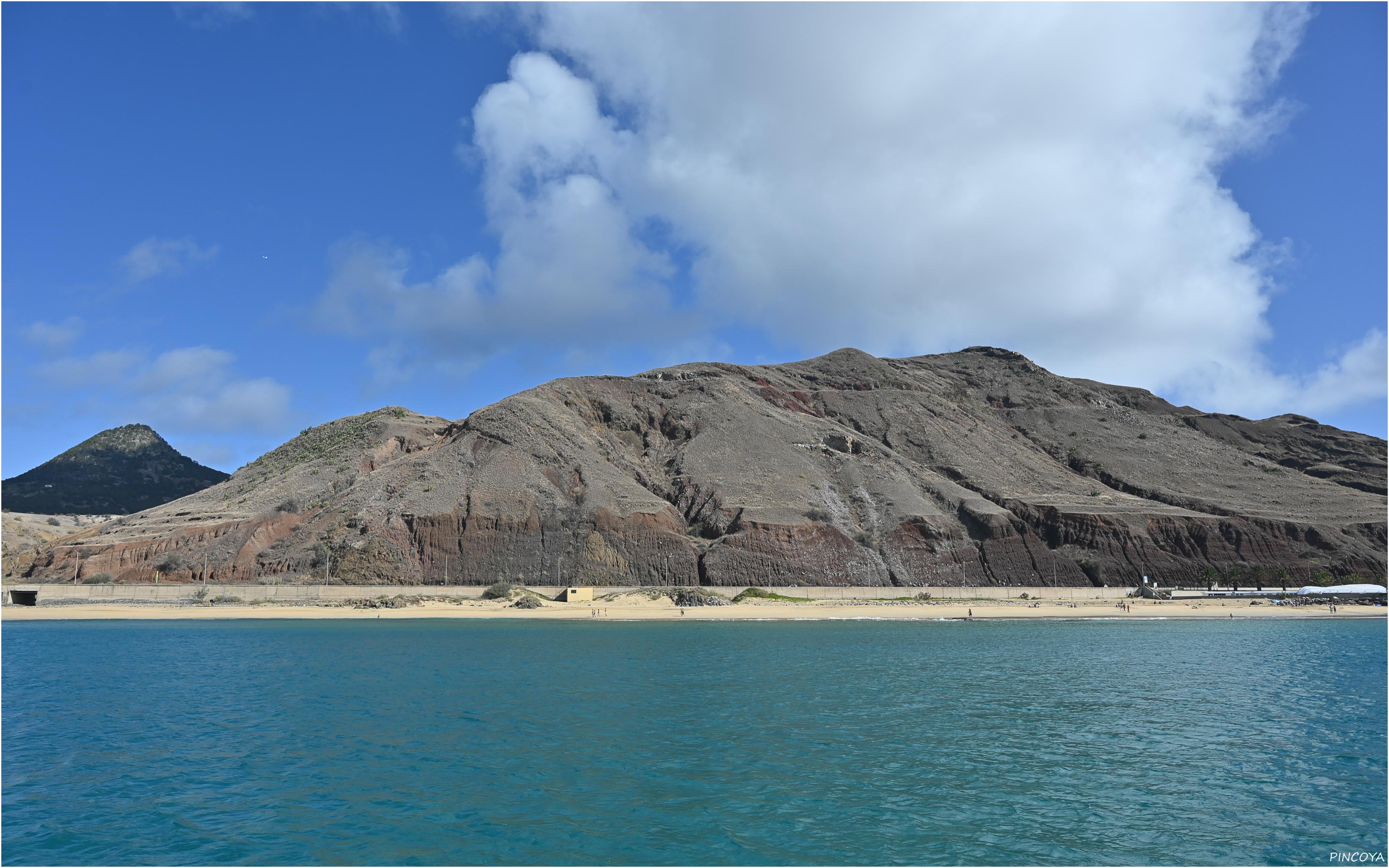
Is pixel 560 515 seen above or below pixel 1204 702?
above

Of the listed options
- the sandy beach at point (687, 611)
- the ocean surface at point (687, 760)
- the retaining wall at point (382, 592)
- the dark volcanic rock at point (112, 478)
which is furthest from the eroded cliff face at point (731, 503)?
the dark volcanic rock at point (112, 478)

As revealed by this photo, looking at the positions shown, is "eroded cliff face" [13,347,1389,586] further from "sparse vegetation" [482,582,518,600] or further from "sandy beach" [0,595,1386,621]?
"sandy beach" [0,595,1386,621]

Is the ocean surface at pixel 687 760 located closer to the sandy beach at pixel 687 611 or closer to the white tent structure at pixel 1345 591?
the sandy beach at pixel 687 611

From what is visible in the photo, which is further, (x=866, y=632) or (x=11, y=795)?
(x=866, y=632)

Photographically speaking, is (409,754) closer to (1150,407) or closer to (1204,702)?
(1204,702)

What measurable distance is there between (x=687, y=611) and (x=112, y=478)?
16836 centimetres

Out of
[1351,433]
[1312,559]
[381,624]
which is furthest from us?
[1351,433]

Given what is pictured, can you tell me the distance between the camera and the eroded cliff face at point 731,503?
266ft

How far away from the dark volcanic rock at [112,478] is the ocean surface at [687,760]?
487ft

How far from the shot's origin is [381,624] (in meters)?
62.8

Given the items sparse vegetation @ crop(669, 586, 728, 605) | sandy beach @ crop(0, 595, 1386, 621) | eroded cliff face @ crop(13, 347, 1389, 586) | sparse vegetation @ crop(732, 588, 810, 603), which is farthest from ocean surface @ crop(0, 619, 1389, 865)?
eroded cliff face @ crop(13, 347, 1389, 586)

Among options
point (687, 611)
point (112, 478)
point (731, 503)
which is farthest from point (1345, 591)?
point (112, 478)

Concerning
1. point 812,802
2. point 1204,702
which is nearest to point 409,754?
point 812,802

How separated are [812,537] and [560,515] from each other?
26746 mm
